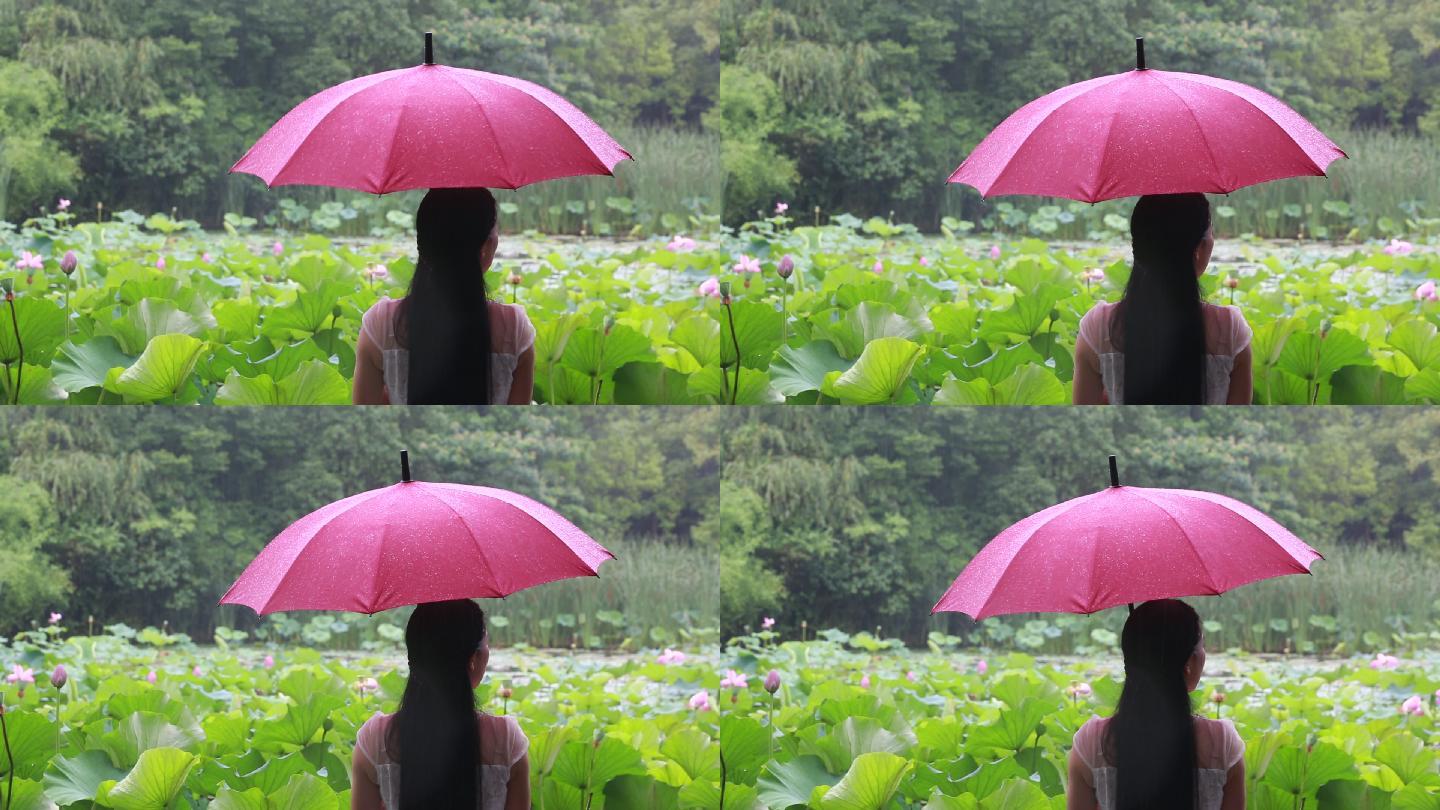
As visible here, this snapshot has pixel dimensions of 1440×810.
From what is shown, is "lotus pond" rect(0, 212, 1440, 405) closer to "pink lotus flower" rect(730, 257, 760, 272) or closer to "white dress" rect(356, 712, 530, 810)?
"pink lotus flower" rect(730, 257, 760, 272)

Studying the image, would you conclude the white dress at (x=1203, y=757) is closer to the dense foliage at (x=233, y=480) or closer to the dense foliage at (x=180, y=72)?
the dense foliage at (x=233, y=480)

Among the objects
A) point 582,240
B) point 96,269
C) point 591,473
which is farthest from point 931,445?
point 96,269

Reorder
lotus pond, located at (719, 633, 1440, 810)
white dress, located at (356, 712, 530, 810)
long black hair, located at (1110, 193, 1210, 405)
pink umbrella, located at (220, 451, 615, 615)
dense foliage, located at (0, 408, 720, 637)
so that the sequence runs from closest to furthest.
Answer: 1. pink umbrella, located at (220, 451, 615, 615)
2. white dress, located at (356, 712, 530, 810)
3. long black hair, located at (1110, 193, 1210, 405)
4. lotus pond, located at (719, 633, 1440, 810)
5. dense foliage, located at (0, 408, 720, 637)

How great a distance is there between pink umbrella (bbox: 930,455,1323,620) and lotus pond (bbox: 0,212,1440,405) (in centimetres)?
162

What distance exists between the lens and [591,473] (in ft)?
21.7

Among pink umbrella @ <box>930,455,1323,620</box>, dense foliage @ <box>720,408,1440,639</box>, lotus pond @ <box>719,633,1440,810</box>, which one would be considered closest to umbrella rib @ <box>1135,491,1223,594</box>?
pink umbrella @ <box>930,455,1323,620</box>

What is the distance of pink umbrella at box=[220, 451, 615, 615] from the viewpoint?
358 cm

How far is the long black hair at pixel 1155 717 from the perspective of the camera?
381cm

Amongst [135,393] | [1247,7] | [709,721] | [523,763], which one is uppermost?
[1247,7]

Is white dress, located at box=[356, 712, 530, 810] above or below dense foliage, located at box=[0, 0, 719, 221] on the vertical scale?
below

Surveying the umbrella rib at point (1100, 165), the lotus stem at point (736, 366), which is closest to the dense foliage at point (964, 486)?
the lotus stem at point (736, 366)

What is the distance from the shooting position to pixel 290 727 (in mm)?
5199

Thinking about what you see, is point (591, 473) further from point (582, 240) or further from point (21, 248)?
point (21, 248)

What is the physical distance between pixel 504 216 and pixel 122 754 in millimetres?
3985
